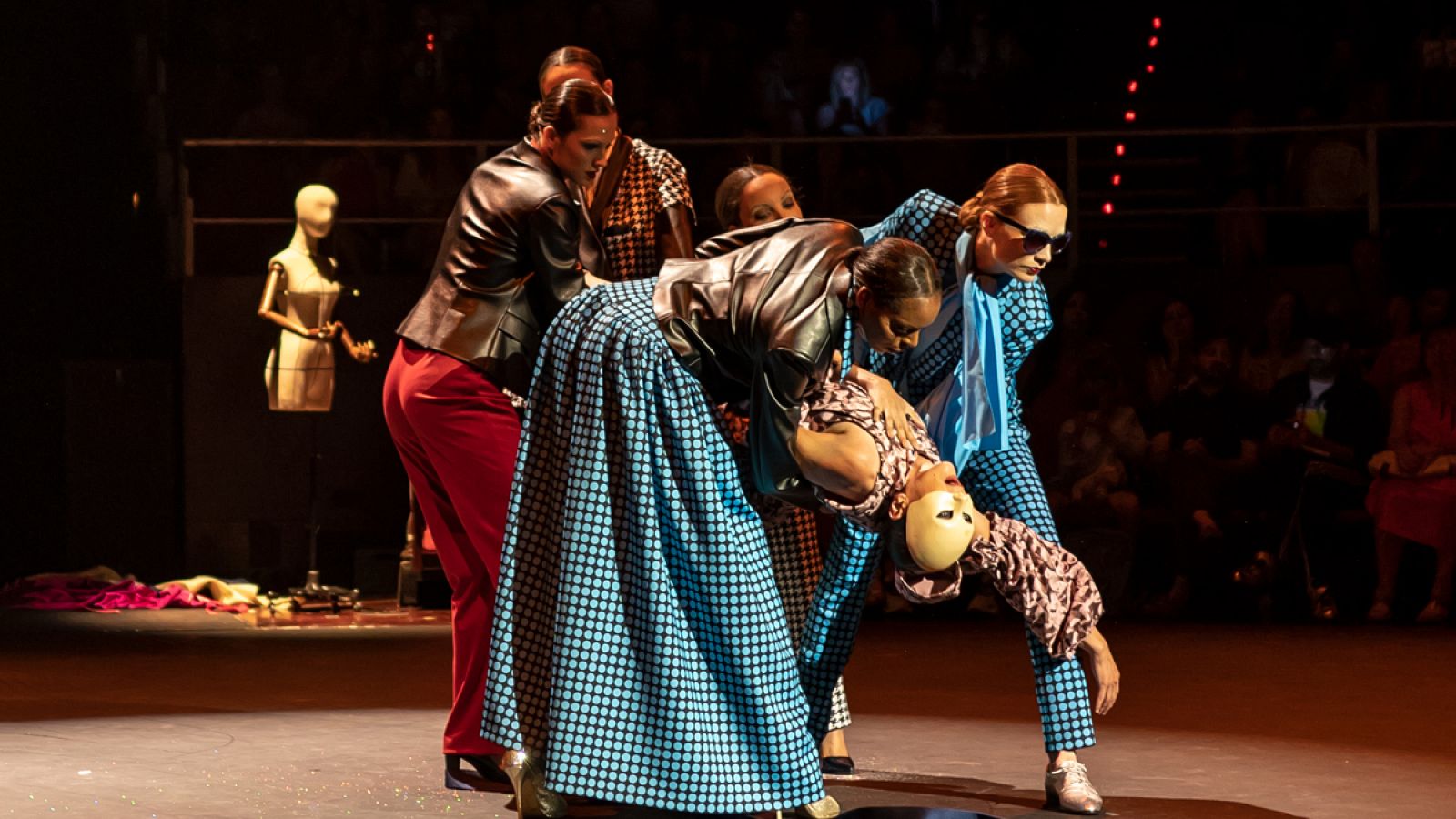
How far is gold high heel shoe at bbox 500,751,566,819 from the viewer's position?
152 inches

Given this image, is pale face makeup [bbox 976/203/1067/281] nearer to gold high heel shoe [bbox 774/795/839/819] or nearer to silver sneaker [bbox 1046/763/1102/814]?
silver sneaker [bbox 1046/763/1102/814]

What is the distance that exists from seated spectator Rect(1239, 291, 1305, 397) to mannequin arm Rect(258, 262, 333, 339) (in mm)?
3891

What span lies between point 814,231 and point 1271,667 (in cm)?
356

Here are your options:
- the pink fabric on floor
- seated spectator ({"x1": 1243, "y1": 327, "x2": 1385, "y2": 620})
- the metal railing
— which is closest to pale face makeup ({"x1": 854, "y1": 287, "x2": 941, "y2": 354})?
seated spectator ({"x1": 1243, "y1": 327, "x2": 1385, "y2": 620})

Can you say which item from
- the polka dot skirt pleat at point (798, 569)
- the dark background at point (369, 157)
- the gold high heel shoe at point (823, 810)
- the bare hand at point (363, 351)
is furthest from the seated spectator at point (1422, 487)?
the gold high heel shoe at point (823, 810)

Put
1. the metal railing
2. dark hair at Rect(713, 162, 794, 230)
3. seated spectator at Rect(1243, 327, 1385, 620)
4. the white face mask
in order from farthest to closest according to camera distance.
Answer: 1. the metal railing
2. seated spectator at Rect(1243, 327, 1385, 620)
3. dark hair at Rect(713, 162, 794, 230)
4. the white face mask

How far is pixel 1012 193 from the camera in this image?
4.15 metres

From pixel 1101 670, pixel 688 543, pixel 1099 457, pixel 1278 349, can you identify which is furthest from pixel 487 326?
pixel 1278 349

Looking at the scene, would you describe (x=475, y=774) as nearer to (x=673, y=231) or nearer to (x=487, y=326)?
(x=487, y=326)

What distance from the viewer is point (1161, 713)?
559 cm

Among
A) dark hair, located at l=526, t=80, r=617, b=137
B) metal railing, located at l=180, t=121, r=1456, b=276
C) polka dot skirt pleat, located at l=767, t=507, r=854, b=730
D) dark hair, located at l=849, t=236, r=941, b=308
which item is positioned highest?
metal railing, located at l=180, t=121, r=1456, b=276

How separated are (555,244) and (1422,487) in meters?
4.97

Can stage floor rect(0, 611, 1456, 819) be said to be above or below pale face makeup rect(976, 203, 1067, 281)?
below

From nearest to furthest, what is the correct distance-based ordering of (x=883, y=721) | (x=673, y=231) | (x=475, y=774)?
(x=475, y=774) < (x=673, y=231) < (x=883, y=721)
